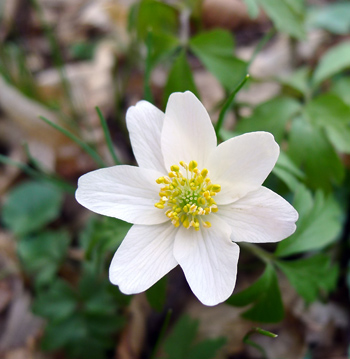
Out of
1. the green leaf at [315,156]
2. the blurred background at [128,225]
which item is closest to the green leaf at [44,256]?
the blurred background at [128,225]

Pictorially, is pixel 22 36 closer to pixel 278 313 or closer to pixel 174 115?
pixel 174 115

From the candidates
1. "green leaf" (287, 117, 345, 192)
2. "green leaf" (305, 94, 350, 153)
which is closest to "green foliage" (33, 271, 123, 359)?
"green leaf" (287, 117, 345, 192)

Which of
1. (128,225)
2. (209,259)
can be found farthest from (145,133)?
(209,259)

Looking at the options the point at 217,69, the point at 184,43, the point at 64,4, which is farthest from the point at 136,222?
the point at 64,4

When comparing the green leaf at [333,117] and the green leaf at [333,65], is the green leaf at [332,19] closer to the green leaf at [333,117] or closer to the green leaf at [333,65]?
the green leaf at [333,65]

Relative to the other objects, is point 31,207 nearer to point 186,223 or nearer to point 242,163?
point 186,223

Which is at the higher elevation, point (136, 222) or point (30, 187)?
point (136, 222)
